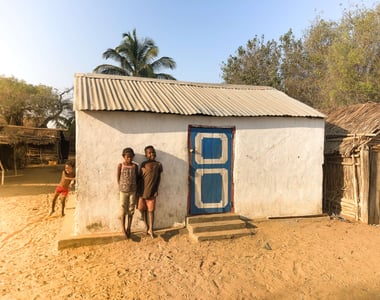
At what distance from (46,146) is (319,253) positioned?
21.0m

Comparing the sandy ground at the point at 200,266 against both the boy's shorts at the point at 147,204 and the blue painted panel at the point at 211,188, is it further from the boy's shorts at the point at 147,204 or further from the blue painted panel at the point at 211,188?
the blue painted panel at the point at 211,188

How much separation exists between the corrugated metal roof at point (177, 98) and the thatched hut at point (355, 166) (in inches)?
51.7

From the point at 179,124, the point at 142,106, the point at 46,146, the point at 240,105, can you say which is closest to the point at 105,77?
the point at 142,106

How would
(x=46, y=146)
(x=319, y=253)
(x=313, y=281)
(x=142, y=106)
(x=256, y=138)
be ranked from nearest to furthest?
(x=313, y=281) → (x=319, y=253) → (x=142, y=106) → (x=256, y=138) → (x=46, y=146)

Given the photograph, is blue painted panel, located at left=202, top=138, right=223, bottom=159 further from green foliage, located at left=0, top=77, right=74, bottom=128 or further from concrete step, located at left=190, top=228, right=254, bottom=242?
green foliage, located at left=0, top=77, right=74, bottom=128

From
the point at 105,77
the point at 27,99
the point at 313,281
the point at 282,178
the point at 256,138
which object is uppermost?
the point at 27,99

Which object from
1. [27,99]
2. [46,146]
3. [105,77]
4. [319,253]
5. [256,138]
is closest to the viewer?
[319,253]

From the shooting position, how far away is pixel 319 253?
4.85 meters

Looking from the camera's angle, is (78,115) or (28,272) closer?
(28,272)

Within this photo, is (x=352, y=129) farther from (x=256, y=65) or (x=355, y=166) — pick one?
(x=256, y=65)

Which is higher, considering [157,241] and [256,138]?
[256,138]

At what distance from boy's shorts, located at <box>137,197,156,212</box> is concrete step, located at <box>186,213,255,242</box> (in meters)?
0.89

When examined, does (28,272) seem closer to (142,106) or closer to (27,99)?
(142,106)

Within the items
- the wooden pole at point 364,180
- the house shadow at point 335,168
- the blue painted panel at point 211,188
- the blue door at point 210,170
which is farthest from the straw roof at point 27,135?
the wooden pole at point 364,180
